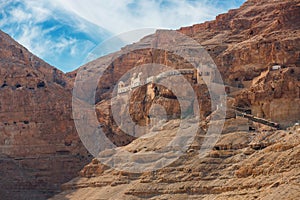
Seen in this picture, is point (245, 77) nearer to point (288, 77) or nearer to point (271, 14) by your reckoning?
point (288, 77)

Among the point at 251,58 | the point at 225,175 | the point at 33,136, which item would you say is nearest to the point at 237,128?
the point at 225,175

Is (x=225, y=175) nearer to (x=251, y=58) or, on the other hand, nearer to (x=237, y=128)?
(x=237, y=128)

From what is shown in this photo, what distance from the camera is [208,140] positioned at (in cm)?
7125

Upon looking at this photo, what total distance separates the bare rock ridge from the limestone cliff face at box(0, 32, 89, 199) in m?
7.48

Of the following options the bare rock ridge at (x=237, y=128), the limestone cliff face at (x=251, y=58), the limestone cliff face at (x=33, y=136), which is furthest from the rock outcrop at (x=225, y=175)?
the limestone cliff face at (x=33, y=136)

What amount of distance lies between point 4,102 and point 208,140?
1923 inches

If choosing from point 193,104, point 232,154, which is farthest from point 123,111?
point 232,154

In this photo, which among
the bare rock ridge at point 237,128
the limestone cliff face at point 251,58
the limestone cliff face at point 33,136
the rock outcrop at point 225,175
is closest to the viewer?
the rock outcrop at point 225,175

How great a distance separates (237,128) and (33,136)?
4459 centimetres

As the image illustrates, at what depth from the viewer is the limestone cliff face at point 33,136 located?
96875 millimetres

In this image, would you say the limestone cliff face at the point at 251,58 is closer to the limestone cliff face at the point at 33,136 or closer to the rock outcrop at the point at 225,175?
the limestone cliff face at the point at 33,136

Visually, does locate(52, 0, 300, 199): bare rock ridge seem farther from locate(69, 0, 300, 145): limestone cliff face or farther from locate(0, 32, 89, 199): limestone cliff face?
locate(0, 32, 89, 199): limestone cliff face

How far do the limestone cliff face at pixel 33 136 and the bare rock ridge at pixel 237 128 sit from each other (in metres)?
7.48

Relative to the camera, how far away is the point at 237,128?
71.9 meters
